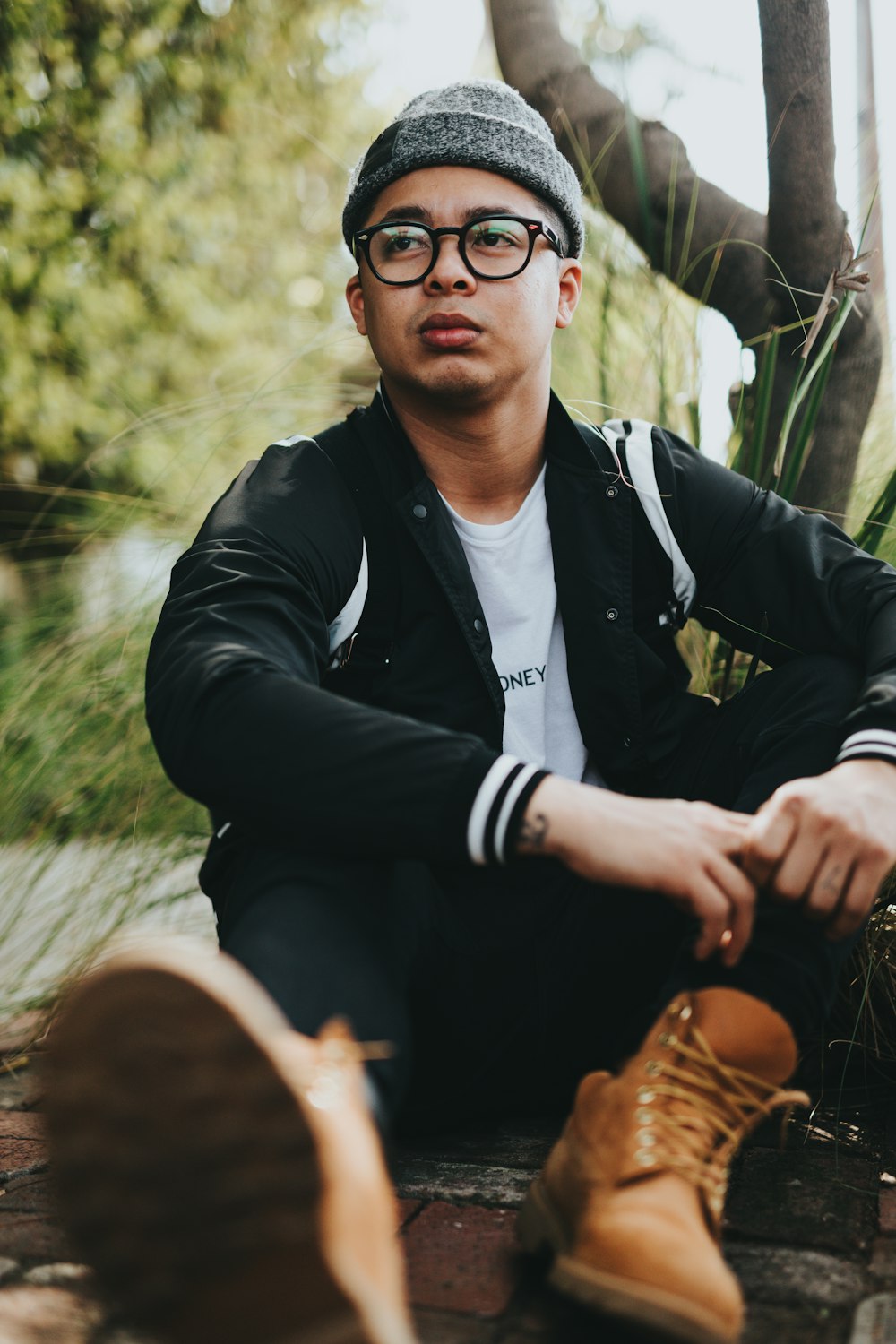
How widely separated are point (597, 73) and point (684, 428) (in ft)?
3.08

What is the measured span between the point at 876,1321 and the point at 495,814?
2.01 feet

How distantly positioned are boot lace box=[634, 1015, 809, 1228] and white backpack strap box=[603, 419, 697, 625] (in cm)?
82

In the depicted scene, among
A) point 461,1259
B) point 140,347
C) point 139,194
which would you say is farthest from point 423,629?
point 140,347

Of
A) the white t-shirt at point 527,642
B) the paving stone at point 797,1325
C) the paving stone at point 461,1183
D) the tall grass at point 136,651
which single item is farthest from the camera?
the tall grass at point 136,651

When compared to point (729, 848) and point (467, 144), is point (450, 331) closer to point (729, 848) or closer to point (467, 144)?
point (467, 144)

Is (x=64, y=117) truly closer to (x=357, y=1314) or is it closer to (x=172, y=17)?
(x=172, y=17)

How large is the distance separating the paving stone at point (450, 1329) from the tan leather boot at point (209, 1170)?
227 millimetres

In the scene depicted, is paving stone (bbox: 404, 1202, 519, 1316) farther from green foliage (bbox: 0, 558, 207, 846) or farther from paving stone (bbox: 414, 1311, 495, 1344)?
green foliage (bbox: 0, 558, 207, 846)

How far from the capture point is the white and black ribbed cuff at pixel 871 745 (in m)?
1.49

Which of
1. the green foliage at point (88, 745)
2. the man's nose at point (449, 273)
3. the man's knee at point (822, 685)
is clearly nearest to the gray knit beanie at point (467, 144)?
the man's nose at point (449, 273)

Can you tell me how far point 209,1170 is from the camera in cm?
96

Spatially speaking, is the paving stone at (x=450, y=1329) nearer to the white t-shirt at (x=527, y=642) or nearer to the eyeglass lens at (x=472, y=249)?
the white t-shirt at (x=527, y=642)

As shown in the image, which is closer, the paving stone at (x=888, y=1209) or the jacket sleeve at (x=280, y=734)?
the jacket sleeve at (x=280, y=734)

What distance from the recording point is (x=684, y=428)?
8.66 feet
